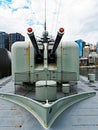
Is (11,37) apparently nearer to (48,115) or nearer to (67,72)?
(67,72)

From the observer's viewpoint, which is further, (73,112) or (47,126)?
(73,112)

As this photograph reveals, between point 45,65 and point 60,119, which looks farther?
point 45,65

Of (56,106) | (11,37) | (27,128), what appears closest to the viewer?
(27,128)

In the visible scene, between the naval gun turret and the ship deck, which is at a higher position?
the naval gun turret

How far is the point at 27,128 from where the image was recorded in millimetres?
3256

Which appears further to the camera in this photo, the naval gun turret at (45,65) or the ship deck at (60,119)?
Answer: the naval gun turret at (45,65)

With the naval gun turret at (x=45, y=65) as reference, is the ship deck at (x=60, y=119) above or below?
below

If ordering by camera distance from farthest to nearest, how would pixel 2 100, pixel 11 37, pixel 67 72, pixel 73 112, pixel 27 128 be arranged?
pixel 11 37 → pixel 67 72 → pixel 2 100 → pixel 73 112 → pixel 27 128

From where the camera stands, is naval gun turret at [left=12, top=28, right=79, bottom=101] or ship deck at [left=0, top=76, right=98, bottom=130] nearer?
ship deck at [left=0, top=76, right=98, bottom=130]

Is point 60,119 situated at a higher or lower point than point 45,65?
lower

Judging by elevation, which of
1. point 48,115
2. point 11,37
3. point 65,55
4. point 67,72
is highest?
point 11,37

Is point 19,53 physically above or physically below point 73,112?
above

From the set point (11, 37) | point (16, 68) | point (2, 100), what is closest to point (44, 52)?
point (16, 68)

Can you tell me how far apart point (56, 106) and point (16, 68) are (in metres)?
3.23
